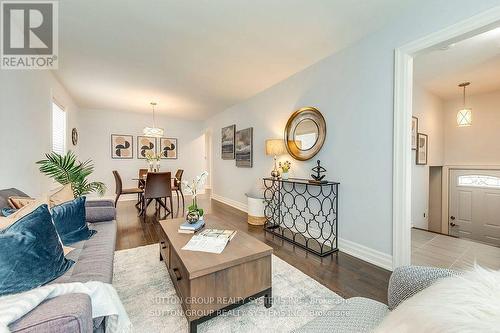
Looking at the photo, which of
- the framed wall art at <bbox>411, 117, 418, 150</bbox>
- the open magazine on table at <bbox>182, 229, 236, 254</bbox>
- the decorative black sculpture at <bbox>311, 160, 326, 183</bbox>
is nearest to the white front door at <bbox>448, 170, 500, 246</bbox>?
the framed wall art at <bbox>411, 117, 418, 150</bbox>

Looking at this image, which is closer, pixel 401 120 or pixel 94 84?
pixel 401 120

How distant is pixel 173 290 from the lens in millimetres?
1743

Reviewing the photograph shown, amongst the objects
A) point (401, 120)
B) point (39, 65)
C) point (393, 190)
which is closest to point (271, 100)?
point (401, 120)

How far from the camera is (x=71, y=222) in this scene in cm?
174

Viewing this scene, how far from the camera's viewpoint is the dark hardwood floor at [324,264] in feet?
→ 5.89

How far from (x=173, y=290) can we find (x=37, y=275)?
988 mm

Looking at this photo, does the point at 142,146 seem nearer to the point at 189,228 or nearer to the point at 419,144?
the point at 189,228

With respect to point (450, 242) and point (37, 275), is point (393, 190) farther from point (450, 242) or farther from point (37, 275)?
point (37, 275)

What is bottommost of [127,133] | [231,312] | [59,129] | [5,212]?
[231,312]


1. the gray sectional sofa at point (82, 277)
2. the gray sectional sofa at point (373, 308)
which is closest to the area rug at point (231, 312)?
the gray sectional sofa at point (373, 308)

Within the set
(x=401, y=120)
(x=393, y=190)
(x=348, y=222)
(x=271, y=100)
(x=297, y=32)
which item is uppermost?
(x=297, y=32)

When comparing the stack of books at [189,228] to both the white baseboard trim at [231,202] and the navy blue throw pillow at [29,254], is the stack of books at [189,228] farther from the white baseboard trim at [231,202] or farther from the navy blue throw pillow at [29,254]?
the white baseboard trim at [231,202]

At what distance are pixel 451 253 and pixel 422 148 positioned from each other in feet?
6.38

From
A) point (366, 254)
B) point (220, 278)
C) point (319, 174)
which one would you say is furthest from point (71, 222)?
point (366, 254)
